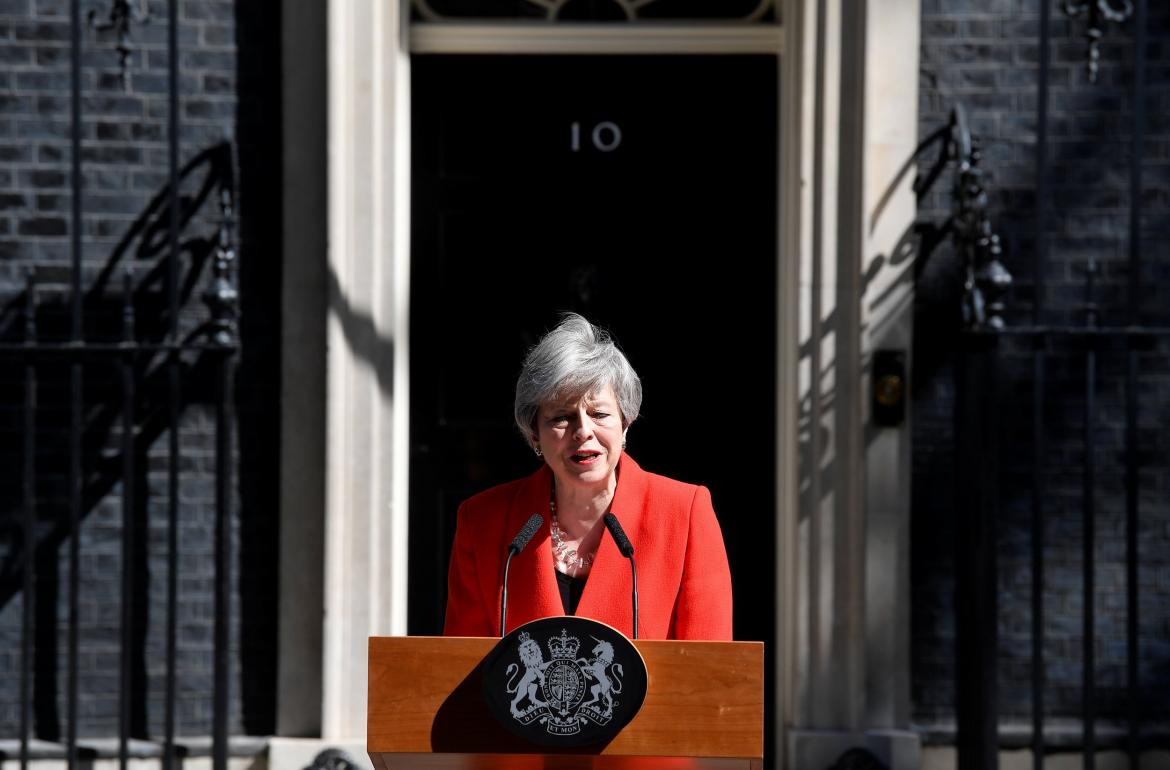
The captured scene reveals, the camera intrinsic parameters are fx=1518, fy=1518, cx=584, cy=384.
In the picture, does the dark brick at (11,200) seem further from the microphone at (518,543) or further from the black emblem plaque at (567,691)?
the black emblem plaque at (567,691)

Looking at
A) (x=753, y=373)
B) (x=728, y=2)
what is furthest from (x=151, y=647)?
(x=728, y=2)

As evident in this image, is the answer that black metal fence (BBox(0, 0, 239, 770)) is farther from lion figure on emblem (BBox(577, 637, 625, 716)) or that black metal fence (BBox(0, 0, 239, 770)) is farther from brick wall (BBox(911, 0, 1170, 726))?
lion figure on emblem (BBox(577, 637, 625, 716))

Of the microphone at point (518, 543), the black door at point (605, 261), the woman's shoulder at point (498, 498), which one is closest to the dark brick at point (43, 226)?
the black door at point (605, 261)

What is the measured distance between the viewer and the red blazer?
3195 mm

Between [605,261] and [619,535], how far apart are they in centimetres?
312

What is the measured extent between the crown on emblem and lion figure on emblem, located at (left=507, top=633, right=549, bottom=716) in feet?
0.09

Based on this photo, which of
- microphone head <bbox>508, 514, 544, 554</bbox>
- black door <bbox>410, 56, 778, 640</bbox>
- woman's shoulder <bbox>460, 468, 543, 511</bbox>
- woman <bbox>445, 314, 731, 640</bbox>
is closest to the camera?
microphone head <bbox>508, 514, 544, 554</bbox>

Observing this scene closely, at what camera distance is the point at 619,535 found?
10.2 feet

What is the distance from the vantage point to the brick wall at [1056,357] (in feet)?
18.9

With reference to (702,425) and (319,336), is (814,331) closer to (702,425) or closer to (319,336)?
(702,425)

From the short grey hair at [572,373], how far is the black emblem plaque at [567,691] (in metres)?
0.66

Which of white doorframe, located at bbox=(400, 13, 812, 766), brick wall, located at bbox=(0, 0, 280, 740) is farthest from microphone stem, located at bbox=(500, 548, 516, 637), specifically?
brick wall, located at bbox=(0, 0, 280, 740)

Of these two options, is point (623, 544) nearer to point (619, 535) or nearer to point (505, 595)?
point (619, 535)

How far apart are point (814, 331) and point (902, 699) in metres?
1.41
